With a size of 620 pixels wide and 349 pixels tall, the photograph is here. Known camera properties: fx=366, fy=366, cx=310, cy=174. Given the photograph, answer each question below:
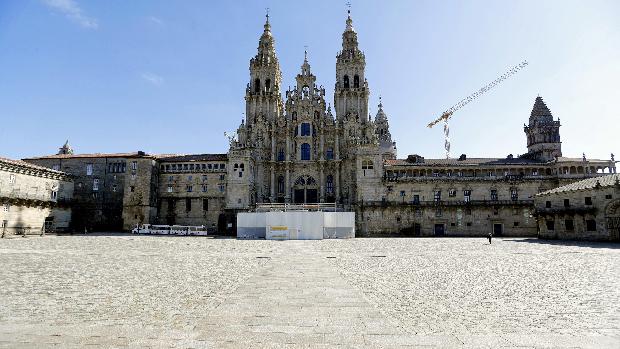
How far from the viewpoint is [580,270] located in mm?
18500

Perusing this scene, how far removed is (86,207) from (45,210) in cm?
763

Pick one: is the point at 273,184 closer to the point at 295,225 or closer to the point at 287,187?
the point at 287,187

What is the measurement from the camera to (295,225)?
174 feet

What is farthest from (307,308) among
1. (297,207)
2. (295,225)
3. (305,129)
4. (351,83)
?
(351,83)

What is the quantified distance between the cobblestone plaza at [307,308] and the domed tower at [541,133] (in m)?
65.0

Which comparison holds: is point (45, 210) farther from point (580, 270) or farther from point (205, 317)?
point (580, 270)

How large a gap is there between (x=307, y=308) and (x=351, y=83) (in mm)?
67109

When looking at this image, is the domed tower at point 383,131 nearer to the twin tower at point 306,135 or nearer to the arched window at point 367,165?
the twin tower at point 306,135

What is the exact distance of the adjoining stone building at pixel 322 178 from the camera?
6322cm

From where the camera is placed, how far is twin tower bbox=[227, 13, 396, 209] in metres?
68.8

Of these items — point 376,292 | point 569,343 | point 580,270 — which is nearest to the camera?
point 569,343

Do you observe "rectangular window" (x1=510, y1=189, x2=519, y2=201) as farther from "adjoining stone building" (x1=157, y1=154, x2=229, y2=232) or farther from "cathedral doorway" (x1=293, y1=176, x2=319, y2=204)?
"adjoining stone building" (x1=157, y1=154, x2=229, y2=232)

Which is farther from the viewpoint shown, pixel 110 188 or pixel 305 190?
pixel 305 190

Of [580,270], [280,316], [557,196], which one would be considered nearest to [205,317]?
[280,316]
